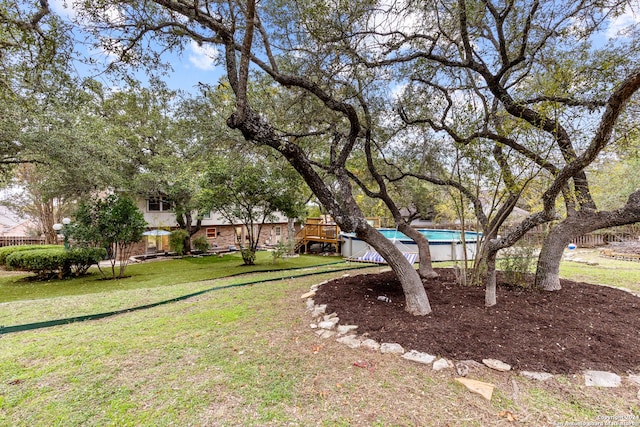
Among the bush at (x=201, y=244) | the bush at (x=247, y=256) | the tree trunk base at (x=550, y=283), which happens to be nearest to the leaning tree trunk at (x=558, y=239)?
the tree trunk base at (x=550, y=283)

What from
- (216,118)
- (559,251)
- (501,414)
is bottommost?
(501,414)

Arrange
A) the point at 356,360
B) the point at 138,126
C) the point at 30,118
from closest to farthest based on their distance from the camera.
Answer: the point at 356,360 → the point at 30,118 → the point at 138,126

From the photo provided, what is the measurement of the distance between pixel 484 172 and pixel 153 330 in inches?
217

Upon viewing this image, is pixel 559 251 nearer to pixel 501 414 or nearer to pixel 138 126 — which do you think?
pixel 501 414

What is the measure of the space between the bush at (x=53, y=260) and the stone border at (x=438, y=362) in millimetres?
9697

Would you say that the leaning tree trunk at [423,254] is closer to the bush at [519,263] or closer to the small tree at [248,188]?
the bush at [519,263]

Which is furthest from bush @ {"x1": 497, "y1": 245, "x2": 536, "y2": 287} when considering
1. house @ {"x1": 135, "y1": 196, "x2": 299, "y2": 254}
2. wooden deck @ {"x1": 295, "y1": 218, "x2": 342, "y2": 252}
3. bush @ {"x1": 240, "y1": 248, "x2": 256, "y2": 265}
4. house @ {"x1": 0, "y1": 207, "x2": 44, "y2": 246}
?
house @ {"x1": 0, "y1": 207, "x2": 44, "y2": 246}

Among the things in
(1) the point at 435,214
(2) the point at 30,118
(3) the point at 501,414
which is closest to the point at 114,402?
(3) the point at 501,414

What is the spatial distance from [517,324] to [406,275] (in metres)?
1.35

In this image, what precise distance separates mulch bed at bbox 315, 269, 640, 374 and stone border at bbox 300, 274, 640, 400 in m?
0.08

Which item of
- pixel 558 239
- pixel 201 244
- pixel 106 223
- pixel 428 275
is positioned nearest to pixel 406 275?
pixel 428 275

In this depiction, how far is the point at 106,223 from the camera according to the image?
870 centimetres

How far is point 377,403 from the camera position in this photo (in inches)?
82.6

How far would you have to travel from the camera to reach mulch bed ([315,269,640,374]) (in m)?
2.57
